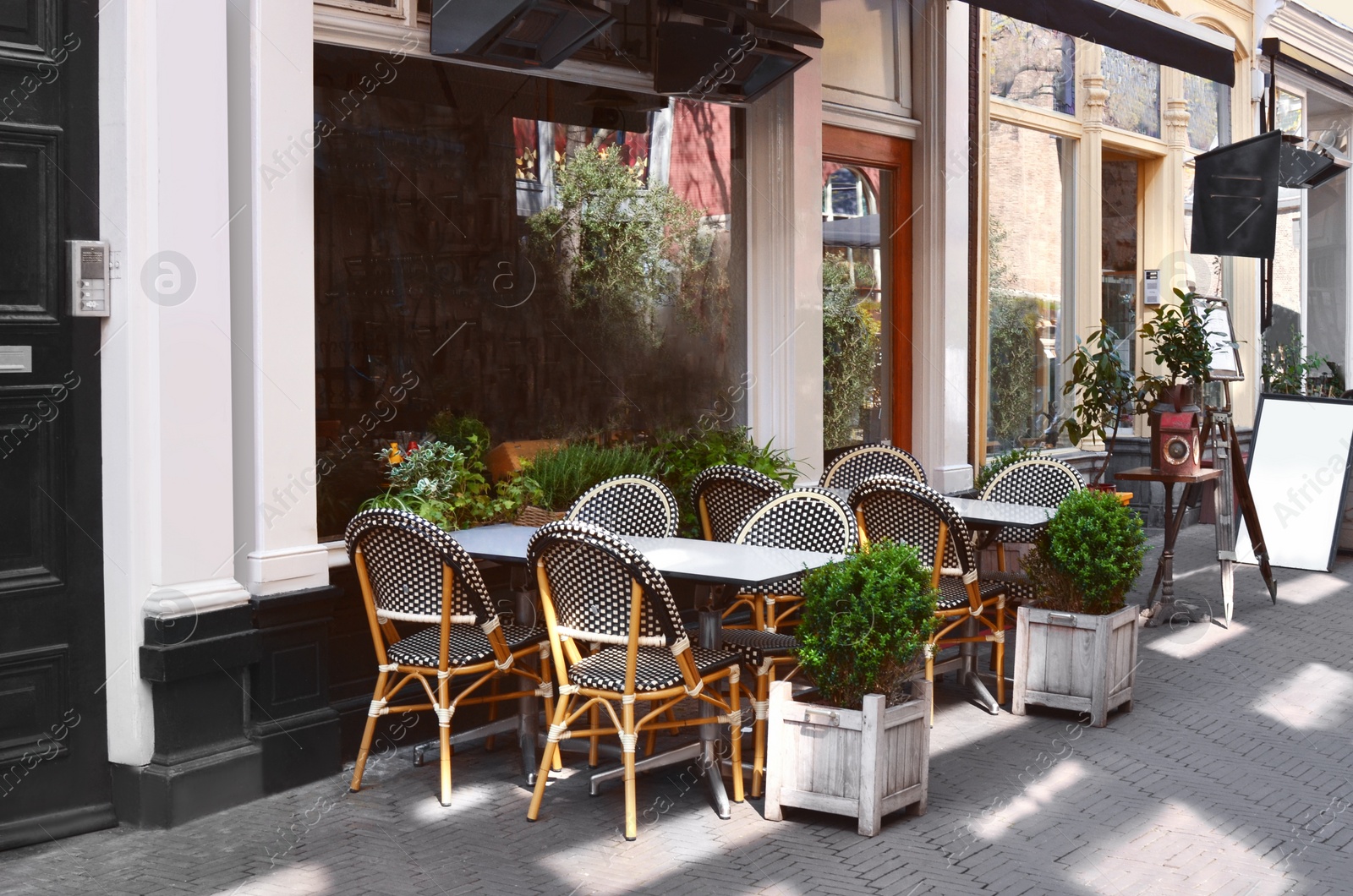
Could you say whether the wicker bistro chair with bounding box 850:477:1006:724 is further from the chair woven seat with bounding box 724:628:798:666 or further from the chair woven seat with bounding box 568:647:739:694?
the chair woven seat with bounding box 568:647:739:694

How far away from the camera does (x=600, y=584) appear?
477cm

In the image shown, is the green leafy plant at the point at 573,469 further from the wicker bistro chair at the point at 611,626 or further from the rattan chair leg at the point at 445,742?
the wicker bistro chair at the point at 611,626

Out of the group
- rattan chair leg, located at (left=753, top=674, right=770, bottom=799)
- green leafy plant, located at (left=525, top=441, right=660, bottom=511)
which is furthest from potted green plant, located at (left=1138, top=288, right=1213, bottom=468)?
rattan chair leg, located at (left=753, top=674, right=770, bottom=799)

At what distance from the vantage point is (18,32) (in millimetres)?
4715

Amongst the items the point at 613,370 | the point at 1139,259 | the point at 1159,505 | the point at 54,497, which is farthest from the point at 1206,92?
the point at 54,497

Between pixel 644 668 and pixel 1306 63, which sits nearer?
pixel 644 668

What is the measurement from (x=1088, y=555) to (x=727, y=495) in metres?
1.66

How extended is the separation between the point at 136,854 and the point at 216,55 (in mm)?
2829

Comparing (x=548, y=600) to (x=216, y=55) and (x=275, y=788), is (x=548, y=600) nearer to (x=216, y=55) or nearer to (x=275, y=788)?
(x=275, y=788)

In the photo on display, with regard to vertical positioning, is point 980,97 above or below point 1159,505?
above

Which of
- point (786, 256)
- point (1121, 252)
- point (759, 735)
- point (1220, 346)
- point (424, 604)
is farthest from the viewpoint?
point (1121, 252)

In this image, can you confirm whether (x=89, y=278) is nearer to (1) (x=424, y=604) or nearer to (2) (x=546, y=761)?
(1) (x=424, y=604)

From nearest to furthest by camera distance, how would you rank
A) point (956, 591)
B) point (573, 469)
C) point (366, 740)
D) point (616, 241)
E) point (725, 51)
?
point (366, 740) < point (956, 591) < point (573, 469) < point (725, 51) < point (616, 241)

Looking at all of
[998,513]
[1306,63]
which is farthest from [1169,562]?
[1306,63]
